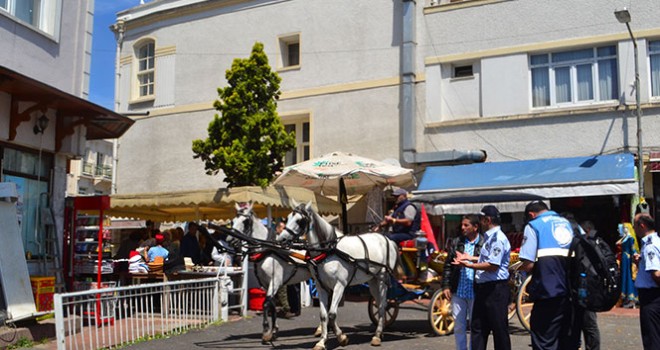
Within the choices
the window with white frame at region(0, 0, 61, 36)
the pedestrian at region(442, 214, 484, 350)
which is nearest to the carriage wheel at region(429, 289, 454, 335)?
the pedestrian at region(442, 214, 484, 350)

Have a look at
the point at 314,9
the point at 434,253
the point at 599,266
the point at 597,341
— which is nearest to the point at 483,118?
the point at 314,9

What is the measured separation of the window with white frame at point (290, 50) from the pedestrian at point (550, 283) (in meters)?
16.0

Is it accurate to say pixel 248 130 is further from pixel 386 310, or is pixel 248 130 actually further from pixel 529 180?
pixel 386 310

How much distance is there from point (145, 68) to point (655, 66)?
1717 cm

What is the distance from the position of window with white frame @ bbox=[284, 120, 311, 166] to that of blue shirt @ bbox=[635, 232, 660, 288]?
14.9 meters

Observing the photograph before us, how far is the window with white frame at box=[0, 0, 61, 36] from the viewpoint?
37.7 feet

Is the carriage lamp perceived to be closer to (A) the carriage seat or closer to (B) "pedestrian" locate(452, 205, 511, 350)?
(A) the carriage seat

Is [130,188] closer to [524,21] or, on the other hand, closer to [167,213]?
[167,213]

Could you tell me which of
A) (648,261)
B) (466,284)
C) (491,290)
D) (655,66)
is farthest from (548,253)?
(655,66)

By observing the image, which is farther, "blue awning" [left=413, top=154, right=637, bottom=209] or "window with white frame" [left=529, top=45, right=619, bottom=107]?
"window with white frame" [left=529, top=45, right=619, bottom=107]

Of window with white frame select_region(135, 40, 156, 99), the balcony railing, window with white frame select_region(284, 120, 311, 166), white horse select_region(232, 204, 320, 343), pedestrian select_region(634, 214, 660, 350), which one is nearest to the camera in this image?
pedestrian select_region(634, 214, 660, 350)

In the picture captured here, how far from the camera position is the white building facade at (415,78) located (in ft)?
57.5

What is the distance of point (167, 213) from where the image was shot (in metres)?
18.2

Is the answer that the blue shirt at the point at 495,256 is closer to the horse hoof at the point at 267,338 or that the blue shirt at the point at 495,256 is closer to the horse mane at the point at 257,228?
the horse hoof at the point at 267,338
